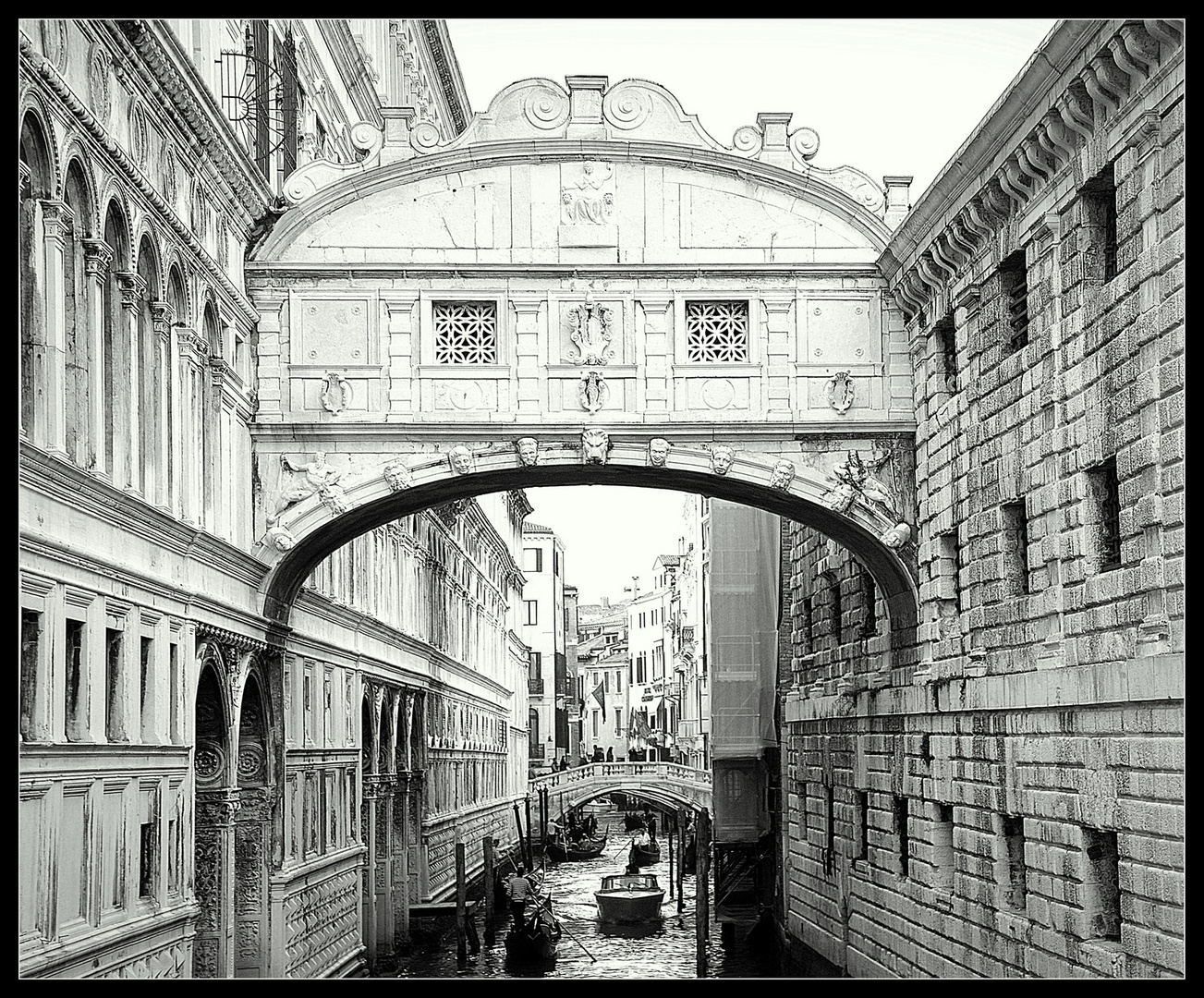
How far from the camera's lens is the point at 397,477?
17094mm

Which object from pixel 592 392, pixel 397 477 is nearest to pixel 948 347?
pixel 592 392

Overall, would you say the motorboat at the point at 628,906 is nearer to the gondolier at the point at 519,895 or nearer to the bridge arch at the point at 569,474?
the gondolier at the point at 519,895

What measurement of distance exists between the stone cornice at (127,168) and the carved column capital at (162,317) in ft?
2.00

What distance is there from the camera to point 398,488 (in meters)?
17.1

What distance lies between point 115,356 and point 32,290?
6.83ft

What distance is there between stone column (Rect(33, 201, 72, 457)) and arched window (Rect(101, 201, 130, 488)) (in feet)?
3.50

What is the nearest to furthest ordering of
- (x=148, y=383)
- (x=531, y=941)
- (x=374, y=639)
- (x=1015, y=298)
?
1. (x=148, y=383)
2. (x=1015, y=298)
3. (x=374, y=639)
4. (x=531, y=941)

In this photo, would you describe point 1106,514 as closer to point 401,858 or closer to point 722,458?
point 722,458

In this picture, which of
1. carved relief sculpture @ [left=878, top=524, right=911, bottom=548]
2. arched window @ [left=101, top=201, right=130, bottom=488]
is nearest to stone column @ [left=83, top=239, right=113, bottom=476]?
arched window @ [left=101, top=201, right=130, bottom=488]

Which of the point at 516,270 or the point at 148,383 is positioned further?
the point at 516,270

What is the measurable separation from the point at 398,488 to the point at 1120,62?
26.2 ft
